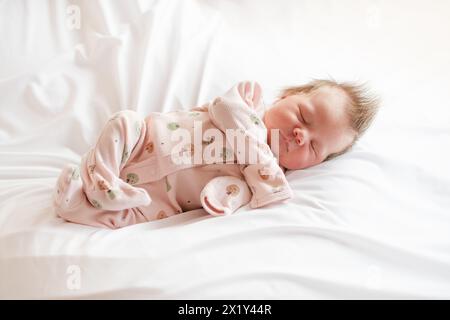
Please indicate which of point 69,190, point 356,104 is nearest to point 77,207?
point 69,190

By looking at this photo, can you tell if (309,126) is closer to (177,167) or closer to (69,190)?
(177,167)

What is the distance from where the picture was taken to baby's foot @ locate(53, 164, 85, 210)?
107 cm

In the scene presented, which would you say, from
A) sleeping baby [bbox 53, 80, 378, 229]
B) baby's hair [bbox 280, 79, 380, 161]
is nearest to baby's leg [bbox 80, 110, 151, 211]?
sleeping baby [bbox 53, 80, 378, 229]

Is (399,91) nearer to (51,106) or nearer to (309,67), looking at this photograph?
(309,67)

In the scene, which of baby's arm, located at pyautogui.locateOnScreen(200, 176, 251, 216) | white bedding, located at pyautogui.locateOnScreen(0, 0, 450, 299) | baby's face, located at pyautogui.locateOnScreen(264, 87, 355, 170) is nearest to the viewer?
white bedding, located at pyautogui.locateOnScreen(0, 0, 450, 299)

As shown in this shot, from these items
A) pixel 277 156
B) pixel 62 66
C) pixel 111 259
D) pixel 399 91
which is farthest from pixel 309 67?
pixel 111 259

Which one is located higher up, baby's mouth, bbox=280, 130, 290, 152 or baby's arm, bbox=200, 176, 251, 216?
baby's mouth, bbox=280, 130, 290, 152

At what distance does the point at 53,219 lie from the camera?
111cm

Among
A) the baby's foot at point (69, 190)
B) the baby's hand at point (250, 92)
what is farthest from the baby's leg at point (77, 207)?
the baby's hand at point (250, 92)

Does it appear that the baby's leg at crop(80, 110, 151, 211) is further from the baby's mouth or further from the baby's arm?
the baby's mouth

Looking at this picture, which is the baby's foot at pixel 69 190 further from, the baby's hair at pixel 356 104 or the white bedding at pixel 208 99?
the baby's hair at pixel 356 104

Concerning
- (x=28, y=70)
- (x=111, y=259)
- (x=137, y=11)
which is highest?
(x=137, y=11)

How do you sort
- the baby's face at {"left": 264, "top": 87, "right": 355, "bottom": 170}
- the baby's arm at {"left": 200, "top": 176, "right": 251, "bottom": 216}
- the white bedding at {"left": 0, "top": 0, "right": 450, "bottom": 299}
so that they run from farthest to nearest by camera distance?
1. the baby's face at {"left": 264, "top": 87, "right": 355, "bottom": 170}
2. the baby's arm at {"left": 200, "top": 176, "right": 251, "bottom": 216}
3. the white bedding at {"left": 0, "top": 0, "right": 450, "bottom": 299}

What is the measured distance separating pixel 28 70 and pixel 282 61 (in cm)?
79
